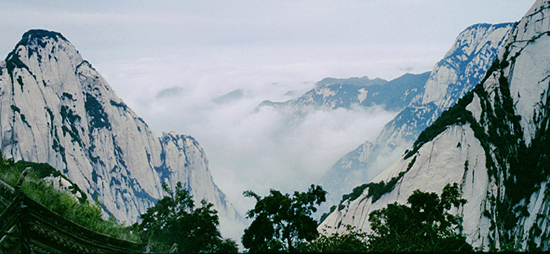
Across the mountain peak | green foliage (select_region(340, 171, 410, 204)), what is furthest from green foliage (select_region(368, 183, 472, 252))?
the mountain peak

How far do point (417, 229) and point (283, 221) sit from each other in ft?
35.1

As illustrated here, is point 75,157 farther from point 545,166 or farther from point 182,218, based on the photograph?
point 545,166

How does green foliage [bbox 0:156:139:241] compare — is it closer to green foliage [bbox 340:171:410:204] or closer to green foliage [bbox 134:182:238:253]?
green foliage [bbox 134:182:238:253]

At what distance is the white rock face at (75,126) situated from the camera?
118 meters

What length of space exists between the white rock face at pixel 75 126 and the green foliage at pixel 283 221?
88038 mm

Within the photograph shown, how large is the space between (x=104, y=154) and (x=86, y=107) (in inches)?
819

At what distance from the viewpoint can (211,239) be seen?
102ft

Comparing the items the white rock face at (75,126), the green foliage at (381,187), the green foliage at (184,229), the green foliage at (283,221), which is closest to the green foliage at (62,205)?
the green foliage at (283,221)

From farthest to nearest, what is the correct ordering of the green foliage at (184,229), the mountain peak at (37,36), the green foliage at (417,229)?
the mountain peak at (37,36)
the green foliage at (184,229)
the green foliage at (417,229)

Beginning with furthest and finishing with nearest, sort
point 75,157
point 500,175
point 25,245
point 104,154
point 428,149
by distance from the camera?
point 104,154 → point 75,157 → point 428,149 → point 500,175 → point 25,245

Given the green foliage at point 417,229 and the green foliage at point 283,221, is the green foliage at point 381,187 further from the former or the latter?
the green foliage at point 283,221

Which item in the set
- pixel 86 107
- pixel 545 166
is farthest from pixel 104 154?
pixel 545 166

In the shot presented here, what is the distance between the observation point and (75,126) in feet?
482

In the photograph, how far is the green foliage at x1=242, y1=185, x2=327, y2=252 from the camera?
27641mm
